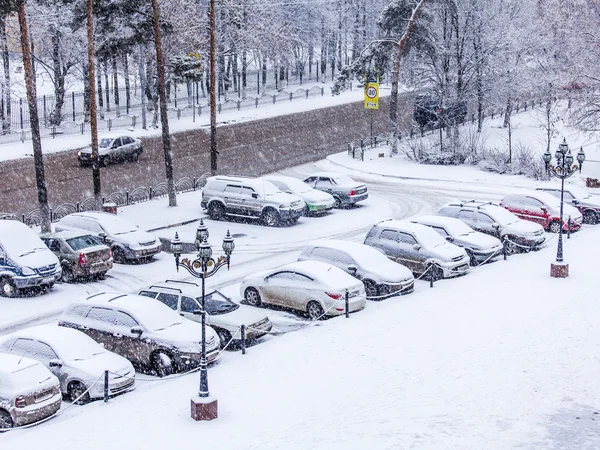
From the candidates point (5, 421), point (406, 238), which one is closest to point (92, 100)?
point (406, 238)

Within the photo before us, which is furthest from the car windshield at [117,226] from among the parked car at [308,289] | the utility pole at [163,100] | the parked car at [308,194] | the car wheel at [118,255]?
the parked car at [308,194]

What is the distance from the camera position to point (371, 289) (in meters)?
22.7

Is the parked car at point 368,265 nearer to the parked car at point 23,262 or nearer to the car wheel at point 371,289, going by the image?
the car wheel at point 371,289

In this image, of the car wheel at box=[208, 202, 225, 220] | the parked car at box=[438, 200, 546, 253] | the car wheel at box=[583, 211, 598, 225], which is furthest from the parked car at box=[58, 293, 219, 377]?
the car wheel at box=[583, 211, 598, 225]

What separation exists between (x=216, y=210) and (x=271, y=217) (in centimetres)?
255

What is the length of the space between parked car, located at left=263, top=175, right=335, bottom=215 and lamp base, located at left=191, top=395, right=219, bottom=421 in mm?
19109

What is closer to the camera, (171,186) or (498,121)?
(171,186)

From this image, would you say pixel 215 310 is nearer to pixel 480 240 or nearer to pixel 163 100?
pixel 480 240

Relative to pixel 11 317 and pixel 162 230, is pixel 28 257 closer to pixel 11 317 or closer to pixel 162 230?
pixel 11 317

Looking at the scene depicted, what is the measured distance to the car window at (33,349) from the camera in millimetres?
16281

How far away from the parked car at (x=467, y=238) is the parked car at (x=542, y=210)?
4607 mm

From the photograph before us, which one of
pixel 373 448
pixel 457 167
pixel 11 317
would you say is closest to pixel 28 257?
pixel 11 317

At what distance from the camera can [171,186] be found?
34406mm

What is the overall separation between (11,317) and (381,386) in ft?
35.3
